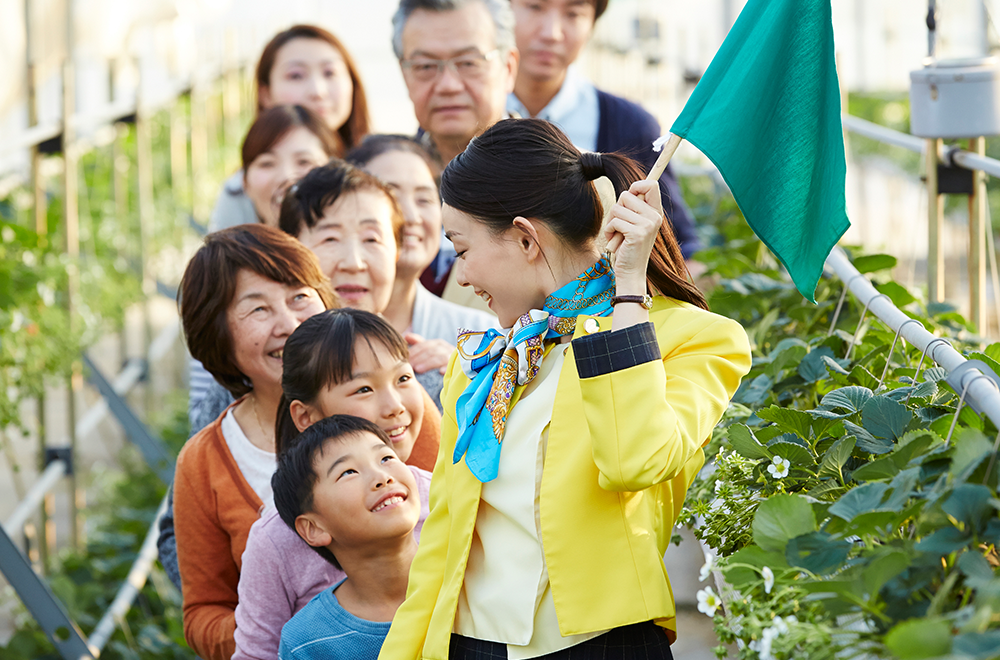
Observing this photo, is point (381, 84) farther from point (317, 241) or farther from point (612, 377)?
point (612, 377)

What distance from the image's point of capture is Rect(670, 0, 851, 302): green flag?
175 cm

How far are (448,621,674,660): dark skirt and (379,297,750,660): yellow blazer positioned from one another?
28 millimetres

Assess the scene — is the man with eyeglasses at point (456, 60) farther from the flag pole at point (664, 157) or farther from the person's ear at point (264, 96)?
the flag pole at point (664, 157)

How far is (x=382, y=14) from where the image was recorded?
20.3m

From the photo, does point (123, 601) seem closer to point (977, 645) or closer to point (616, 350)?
point (616, 350)

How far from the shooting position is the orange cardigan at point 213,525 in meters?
2.38

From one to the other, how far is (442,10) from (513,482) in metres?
1.99

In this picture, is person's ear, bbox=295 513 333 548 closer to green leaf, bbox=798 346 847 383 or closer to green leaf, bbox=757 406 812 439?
green leaf, bbox=757 406 812 439

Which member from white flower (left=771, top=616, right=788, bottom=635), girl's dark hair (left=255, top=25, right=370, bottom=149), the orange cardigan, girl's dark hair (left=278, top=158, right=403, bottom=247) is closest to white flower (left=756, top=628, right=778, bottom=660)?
white flower (left=771, top=616, right=788, bottom=635)

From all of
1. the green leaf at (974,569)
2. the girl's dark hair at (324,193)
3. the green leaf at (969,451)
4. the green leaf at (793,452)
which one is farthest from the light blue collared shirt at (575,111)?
the green leaf at (974,569)

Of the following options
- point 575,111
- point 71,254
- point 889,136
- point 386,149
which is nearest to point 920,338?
point 386,149

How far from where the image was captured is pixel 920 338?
188 centimetres

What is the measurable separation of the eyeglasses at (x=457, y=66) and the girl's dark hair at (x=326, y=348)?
117 cm

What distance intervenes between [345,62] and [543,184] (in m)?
3.06
